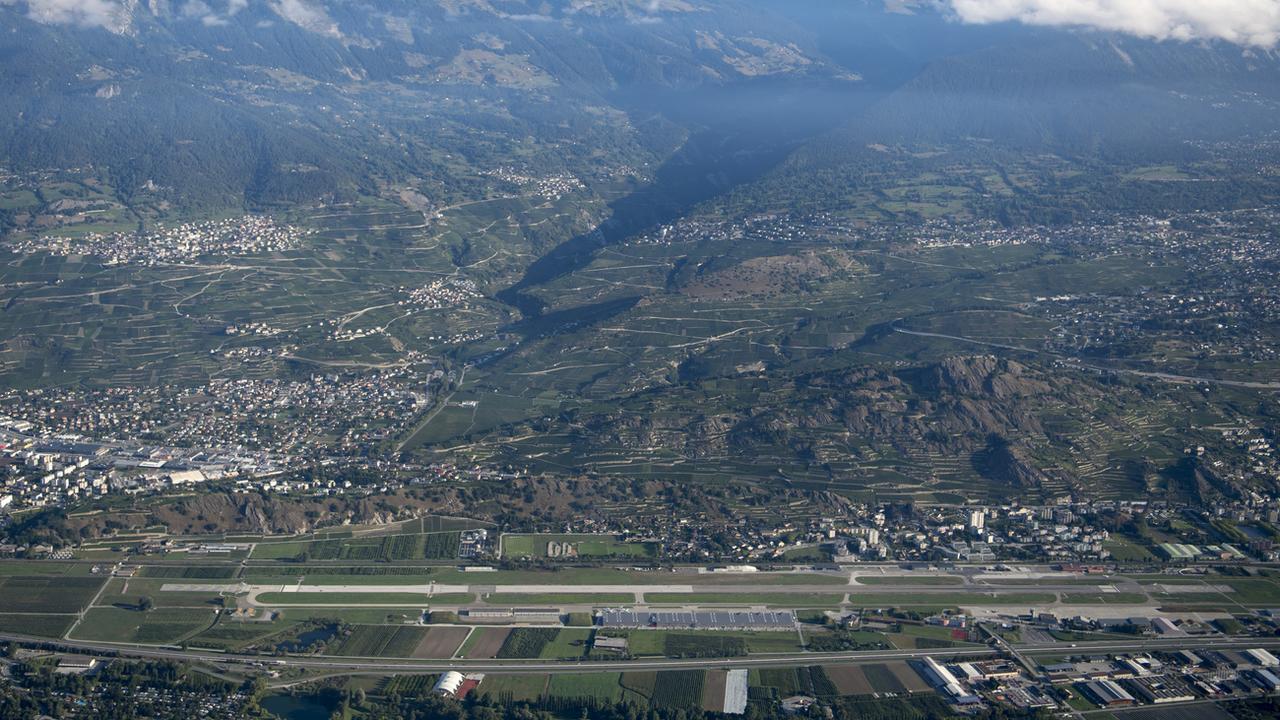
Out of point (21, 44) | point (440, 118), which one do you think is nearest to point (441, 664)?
point (440, 118)

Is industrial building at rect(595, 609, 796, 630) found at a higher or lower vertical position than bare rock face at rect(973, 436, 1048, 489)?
lower

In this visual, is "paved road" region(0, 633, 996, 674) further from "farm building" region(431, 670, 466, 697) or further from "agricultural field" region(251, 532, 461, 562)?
"agricultural field" region(251, 532, 461, 562)

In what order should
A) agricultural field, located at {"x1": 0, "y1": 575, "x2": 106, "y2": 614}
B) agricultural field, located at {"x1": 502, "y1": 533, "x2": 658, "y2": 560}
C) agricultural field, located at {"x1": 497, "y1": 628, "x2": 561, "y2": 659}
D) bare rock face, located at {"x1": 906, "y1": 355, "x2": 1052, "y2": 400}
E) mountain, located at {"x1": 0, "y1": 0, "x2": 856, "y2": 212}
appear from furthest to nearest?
mountain, located at {"x1": 0, "y1": 0, "x2": 856, "y2": 212}
bare rock face, located at {"x1": 906, "y1": 355, "x2": 1052, "y2": 400}
agricultural field, located at {"x1": 502, "y1": 533, "x2": 658, "y2": 560}
agricultural field, located at {"x1": 0, "y1": 575, "x2": 106, "y2": 614}
agricultural field, located at {"x1": 497, "y1": 628, "x2": 561, "y2": 659}

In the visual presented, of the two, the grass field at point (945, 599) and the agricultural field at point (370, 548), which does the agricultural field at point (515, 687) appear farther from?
the grass field at point (945, 599)

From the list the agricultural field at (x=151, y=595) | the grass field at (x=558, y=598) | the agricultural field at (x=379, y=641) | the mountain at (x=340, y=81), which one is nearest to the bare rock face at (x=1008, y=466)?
the grass field at (x=558, y=598)

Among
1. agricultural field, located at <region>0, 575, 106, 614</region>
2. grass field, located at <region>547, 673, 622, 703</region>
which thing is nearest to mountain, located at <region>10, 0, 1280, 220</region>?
agricultural field, located at <region>0, 575, 106, 614</region>

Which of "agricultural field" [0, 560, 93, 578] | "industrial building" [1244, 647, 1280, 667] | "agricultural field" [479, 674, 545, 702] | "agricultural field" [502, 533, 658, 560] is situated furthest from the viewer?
"agricultural field" [502, 533, 658, 560]

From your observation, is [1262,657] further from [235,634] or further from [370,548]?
[235,634]

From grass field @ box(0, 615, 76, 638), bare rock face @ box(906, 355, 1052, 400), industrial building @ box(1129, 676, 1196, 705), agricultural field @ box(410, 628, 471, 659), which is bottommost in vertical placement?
grass field @ box(0, 615, 76, 638)

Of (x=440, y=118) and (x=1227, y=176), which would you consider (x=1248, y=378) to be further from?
(x=440, y=118)

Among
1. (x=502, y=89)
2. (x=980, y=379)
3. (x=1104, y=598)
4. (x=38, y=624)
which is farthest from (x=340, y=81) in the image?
(x=1104, y=598)
